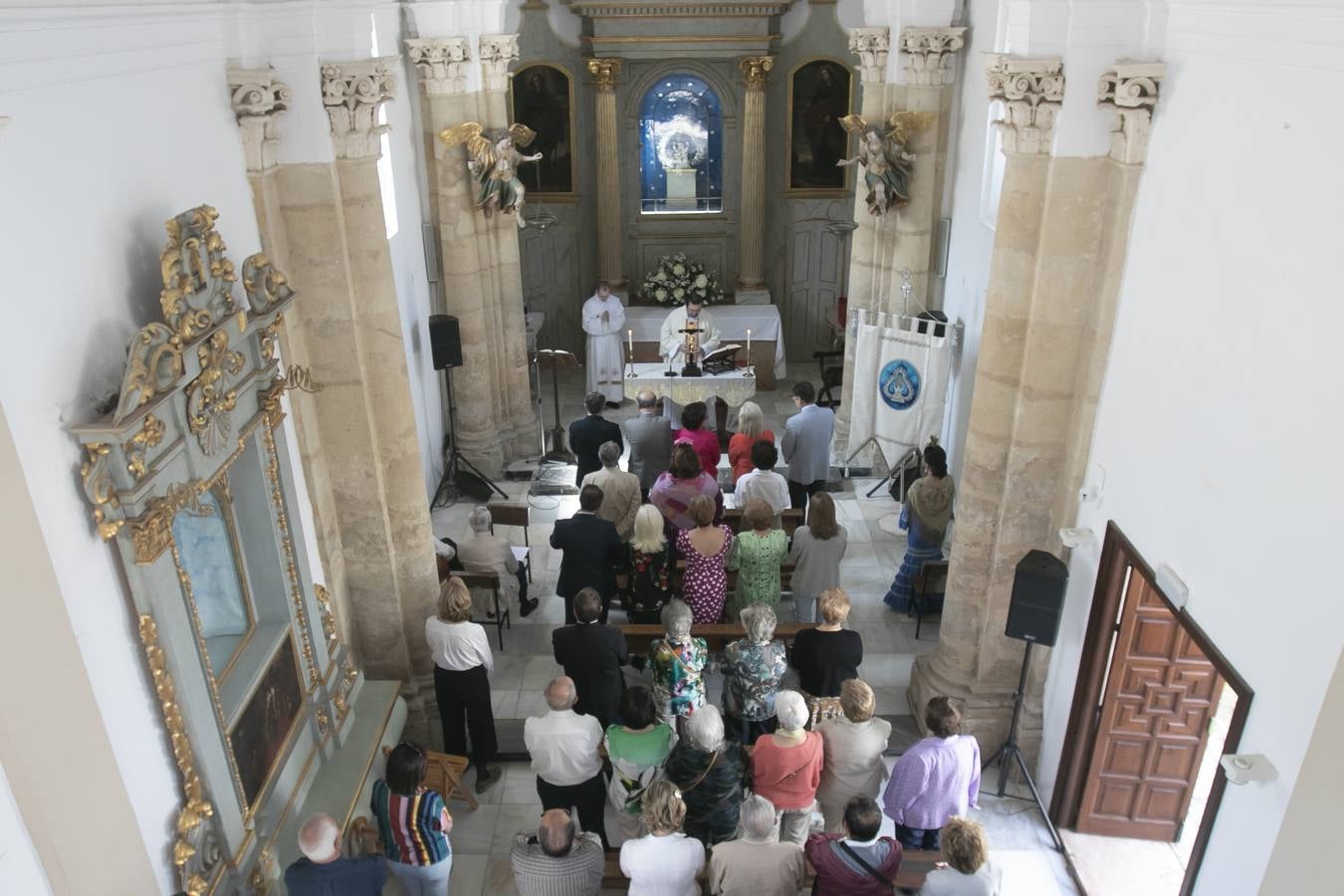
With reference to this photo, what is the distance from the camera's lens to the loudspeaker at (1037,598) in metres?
6.54

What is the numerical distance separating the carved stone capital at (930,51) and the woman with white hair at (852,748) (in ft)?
22.1

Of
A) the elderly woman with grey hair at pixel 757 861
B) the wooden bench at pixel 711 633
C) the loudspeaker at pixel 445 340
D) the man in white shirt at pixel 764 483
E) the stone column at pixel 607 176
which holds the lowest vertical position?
the wooden bench at pixel 711 633

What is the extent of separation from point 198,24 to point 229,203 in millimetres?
876

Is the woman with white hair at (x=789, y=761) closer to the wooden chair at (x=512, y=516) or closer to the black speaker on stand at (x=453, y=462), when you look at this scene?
the wooden chair at (x=512, y=516)

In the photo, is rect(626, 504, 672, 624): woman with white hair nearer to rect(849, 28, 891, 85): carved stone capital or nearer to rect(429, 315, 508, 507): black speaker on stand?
rect(429, 315, 508, 507): black speaker on stand

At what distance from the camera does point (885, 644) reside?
8.95 m

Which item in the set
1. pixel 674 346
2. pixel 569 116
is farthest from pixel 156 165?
pixel 569 116

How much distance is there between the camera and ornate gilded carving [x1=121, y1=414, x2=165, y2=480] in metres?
4.18

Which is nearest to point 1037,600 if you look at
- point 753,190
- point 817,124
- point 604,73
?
point 753,190

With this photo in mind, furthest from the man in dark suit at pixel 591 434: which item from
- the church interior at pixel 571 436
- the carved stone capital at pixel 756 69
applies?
the carved stone capital at pixel 756 69

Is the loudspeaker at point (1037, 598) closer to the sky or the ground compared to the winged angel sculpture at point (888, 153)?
closer to the ground

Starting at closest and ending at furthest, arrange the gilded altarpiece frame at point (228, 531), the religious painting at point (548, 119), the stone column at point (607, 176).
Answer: the gilded altarpiece frame at point (228, 531) < the stone column at point (607, 176) < the religious painting at point (548, 119)

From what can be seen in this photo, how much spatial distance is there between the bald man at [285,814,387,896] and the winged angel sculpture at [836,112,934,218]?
7.80 m

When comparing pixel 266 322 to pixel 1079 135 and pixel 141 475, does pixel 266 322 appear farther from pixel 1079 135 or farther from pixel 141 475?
pixel 1079 135
